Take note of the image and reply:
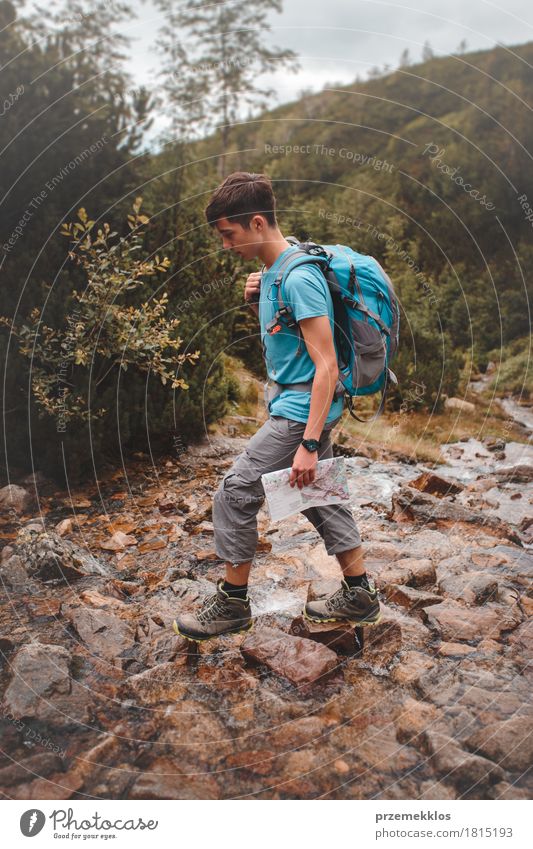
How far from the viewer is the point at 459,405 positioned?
10719mm

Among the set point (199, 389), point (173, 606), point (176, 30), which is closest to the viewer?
point (173, 606)

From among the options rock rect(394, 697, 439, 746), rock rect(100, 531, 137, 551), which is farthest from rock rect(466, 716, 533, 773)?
rock rect(100, 531, 137, 551)

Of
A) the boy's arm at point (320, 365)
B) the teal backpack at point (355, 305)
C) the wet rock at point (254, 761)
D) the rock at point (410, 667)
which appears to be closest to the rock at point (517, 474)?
the rock at point (410, 667)

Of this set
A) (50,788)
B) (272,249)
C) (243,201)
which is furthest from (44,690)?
(243,201)

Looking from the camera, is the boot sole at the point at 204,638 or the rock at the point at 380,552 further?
the rock at the point at 380,552

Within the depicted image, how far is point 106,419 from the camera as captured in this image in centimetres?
595

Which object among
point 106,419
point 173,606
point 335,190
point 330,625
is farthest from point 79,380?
point 335,190

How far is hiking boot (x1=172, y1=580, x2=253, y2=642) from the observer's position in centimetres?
323

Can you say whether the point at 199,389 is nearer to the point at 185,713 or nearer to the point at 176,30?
Answer: the point at 185,713

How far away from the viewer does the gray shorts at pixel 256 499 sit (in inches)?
118

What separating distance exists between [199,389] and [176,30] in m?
5.47

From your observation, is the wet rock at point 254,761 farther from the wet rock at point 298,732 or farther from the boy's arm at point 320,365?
the boy's arm at point 320,365

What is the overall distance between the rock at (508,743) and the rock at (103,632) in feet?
5.86

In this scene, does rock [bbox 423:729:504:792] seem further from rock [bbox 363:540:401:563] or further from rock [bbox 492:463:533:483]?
rock [bbox 492:463:533:483]
